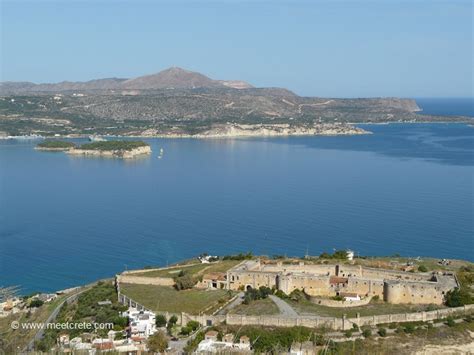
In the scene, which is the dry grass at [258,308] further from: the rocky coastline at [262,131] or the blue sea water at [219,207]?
the rocky coastline at [262,131]

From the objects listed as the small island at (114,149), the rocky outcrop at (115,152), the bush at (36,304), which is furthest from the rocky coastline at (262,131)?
the bush at (36,304)

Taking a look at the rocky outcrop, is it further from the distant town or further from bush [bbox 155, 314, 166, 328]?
bush [bbox 155, 314, 166, 328]

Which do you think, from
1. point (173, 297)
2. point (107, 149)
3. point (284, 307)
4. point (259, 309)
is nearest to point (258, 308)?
point (259, 309)

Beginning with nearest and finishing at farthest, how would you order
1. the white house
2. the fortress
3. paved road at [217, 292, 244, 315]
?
the white house
paved road at [217, 292, 244, 315]
the fortress

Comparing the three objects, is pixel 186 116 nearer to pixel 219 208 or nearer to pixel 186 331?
pixel 219 208

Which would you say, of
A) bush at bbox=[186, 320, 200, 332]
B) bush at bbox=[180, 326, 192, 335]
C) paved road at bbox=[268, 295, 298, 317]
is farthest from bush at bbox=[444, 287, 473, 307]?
bush at bbox=[180, 326, 192, 335]

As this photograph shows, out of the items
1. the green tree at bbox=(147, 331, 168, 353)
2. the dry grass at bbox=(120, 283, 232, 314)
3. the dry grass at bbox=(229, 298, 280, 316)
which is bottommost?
the dry grass at bbox=(120, 283, 232, 314)

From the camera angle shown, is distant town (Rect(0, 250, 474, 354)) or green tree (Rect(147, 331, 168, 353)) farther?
distant town (Rect(0, 250, 474, 354))
